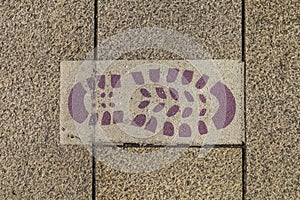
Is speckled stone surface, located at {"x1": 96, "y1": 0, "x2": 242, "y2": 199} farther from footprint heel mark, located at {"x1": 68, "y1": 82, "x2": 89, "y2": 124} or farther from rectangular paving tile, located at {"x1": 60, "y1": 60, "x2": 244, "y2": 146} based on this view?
footprint heel mark, located at {"x1": 68, "y1": 82, "x2": 89, "y2": 124}

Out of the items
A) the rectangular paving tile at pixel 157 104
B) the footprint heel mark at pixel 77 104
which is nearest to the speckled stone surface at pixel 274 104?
the rectangular paving tile at pixel 157 104

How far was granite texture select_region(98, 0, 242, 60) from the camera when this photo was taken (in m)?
2.04

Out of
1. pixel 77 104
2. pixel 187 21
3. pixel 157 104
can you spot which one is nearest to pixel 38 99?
pixel 77 104

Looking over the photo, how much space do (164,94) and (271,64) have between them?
0.53m

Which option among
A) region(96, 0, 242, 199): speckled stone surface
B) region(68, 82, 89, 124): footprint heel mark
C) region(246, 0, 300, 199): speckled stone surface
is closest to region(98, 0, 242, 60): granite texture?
region(96, 0, 242, 199): speckled stone surface

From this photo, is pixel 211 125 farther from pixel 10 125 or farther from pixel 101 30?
pixel 10 125

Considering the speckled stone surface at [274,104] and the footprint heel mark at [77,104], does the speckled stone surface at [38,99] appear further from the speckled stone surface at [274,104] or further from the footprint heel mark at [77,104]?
the speckled stone surface at [274,104]

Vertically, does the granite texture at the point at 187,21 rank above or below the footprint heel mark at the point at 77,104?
above

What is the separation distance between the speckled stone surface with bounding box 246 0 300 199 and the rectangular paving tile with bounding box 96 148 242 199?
0.31 feet

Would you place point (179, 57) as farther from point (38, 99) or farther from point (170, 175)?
point (38, 99)

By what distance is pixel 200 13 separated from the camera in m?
2.05

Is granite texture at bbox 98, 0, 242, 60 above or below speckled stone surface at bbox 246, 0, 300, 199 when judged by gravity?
above

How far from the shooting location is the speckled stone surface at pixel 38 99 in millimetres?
2051

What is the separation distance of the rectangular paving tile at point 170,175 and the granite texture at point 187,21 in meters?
0.47
